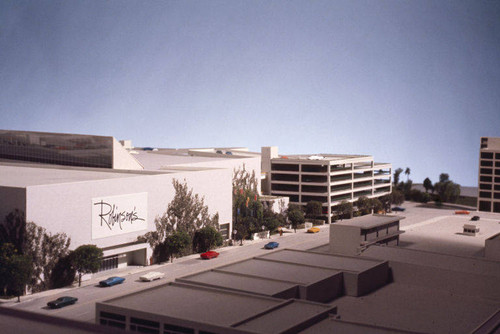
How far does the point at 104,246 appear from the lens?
50094 millimetres

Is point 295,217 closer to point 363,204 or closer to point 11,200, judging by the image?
point 363,204

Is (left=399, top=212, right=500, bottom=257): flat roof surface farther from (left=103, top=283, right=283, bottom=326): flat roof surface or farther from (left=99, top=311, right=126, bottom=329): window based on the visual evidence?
(left=99, top=311, right=126, bottom=329): window

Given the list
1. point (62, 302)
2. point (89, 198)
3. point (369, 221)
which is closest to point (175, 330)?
point (62, 302)

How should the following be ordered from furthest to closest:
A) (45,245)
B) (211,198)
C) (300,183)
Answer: (300,183) < (211,198) < (45,245)

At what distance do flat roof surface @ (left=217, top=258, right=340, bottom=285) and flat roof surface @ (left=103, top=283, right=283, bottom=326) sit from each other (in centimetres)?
529

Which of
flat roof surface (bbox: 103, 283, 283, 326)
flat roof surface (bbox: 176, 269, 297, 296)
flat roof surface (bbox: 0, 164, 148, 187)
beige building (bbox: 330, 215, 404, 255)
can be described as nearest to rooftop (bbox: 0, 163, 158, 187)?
flat roof surface (bbox: 0, 164, 148, 187)

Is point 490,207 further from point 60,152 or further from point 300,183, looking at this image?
point 60,152

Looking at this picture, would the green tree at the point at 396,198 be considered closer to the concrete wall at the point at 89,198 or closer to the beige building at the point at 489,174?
the beige building at the point at 489,174

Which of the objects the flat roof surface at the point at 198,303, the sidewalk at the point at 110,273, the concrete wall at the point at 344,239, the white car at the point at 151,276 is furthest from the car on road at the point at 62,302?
the concrete wall at the point at 344,239

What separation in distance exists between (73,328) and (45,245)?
34704 mm

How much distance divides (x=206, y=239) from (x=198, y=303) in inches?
1254

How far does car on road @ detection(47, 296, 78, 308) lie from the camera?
40.3 m

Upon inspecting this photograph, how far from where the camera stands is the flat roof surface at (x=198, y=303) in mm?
26844

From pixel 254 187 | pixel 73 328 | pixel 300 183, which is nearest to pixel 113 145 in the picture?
pixel 254 187
